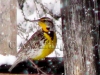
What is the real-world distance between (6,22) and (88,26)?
1.49ft

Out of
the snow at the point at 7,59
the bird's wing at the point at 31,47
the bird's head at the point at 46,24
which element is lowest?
the snow at the point at 7,59

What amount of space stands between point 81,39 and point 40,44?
223 mm

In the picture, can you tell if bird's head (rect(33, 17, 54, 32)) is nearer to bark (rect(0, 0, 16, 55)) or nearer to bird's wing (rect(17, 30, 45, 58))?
bird's wing (rect(17, 30, 45, 58))

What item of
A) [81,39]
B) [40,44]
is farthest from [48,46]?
[81,39]

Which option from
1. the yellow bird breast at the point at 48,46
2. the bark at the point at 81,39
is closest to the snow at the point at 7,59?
the yellow bird breast at the point at 48,46

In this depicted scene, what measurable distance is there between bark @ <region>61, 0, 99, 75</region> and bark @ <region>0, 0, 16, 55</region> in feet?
0.93

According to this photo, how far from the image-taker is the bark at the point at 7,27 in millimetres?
1848

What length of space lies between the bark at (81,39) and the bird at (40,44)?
7cm

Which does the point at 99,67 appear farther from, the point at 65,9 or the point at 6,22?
the point at 6,22

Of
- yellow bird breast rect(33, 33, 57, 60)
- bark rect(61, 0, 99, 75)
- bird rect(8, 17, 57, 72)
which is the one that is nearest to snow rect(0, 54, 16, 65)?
Answer: bird rect(8, 17, 57, 72)

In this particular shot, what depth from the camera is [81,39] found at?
181 cm

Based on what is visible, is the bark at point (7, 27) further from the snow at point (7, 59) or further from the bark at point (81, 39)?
the bark at point (81, 39)

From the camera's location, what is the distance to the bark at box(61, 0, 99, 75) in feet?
5.93

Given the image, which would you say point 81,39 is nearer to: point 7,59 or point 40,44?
point 40,44
